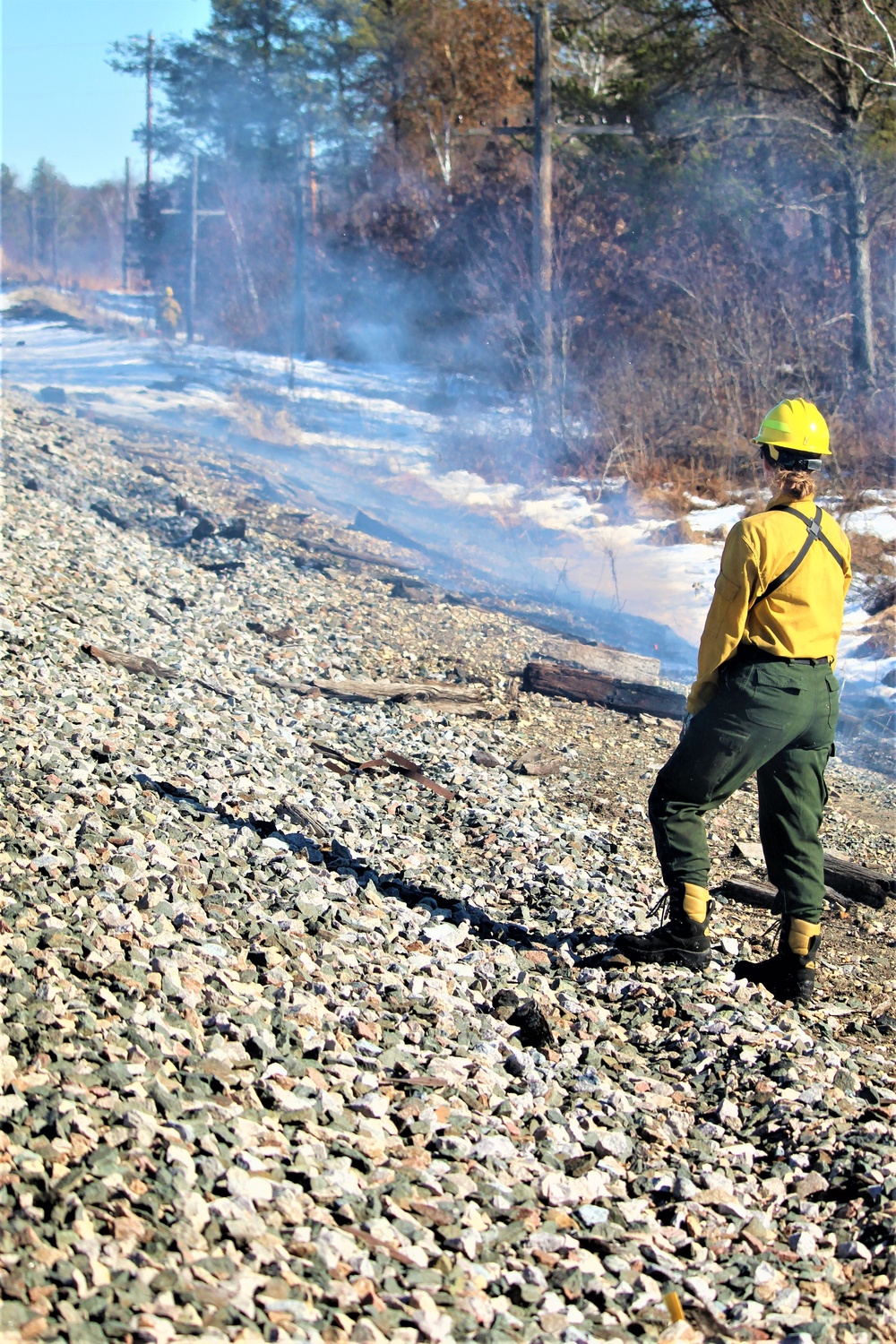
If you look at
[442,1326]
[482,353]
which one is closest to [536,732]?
[442,1326]

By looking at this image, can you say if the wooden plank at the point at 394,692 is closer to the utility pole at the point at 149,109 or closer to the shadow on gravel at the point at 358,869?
the shadow on gravel at the point at 358,869

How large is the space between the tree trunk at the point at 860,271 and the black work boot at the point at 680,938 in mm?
14326

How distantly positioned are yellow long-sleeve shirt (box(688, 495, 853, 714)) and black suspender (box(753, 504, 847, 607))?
13mm

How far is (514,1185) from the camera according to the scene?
273cm

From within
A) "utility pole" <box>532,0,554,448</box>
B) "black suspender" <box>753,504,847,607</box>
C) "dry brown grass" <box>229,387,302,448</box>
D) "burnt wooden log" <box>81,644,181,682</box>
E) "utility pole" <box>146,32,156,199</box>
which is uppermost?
"utility pole" <box>146,32,156,199</box>

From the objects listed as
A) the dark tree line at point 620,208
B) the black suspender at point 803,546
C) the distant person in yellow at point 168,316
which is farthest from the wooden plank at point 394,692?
the distant person in yellow at point 168,316

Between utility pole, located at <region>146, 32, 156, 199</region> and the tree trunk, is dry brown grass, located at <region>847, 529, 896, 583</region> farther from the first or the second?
utility pole, located at <region>146, 32, 156, 199</region>

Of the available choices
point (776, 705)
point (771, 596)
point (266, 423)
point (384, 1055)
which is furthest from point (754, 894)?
point (266, 423)

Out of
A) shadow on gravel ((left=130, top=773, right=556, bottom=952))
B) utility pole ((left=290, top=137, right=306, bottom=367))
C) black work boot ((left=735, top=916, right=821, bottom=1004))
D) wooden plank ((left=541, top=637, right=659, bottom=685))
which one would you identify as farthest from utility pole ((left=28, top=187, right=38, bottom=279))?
black work boot ((left=735, top=916, right=821, bottom=1004))

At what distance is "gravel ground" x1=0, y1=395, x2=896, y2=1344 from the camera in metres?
2.26

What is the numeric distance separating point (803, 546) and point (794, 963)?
5.16 feet

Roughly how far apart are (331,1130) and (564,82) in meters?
22.4

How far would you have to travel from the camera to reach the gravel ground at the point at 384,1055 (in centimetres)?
226

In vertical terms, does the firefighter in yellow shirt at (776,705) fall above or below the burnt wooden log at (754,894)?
above
